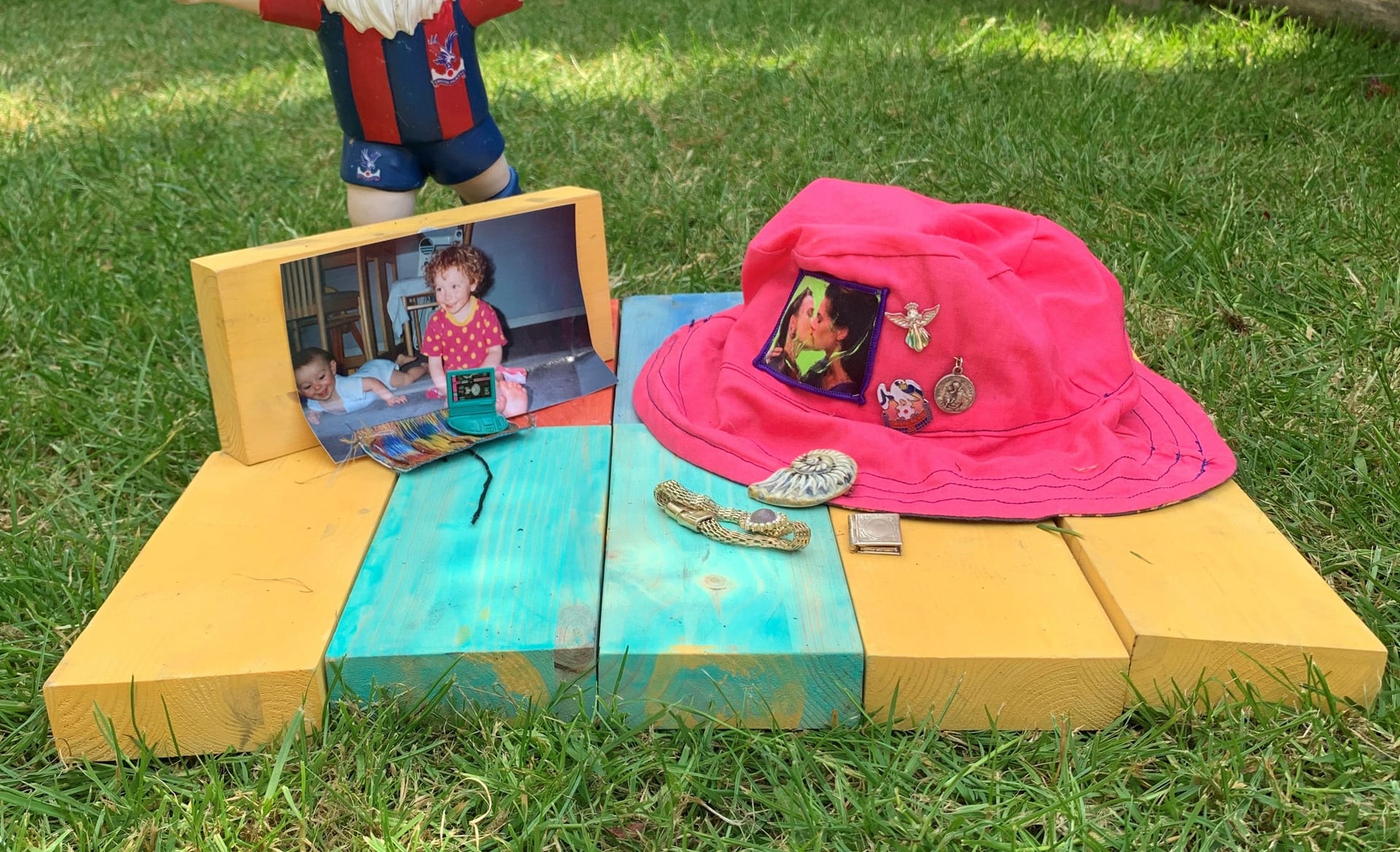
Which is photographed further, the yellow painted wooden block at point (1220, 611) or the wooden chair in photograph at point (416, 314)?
the wooden chair in photograph at point (416, 314)

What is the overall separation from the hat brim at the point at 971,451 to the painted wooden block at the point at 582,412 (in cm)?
8

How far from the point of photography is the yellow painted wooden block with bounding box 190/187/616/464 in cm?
183

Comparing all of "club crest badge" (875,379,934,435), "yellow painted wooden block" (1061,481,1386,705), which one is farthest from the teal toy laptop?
"yellow painted wooden block" (1061,481,1386,705)

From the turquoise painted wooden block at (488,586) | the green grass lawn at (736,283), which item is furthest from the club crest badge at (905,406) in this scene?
the green grass lawn at (736,283)

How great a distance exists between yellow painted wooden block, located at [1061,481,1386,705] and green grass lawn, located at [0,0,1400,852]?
0.05 metres

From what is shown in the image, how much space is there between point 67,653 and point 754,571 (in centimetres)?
88

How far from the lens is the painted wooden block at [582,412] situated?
6.82 ft

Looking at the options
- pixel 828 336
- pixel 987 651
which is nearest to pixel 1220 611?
pixel 987 651

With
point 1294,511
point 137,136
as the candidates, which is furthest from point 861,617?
point 137,136

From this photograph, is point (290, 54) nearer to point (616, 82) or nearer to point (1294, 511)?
point (616, 82)

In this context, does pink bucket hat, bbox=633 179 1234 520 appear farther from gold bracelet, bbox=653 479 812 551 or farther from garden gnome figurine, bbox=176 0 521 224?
garden gnome figurine, bbox=176 0 521 224

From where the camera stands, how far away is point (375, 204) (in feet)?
7.09

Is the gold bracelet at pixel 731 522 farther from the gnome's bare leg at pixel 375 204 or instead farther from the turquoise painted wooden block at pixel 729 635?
the gnome's bare leg at pixel 375 204

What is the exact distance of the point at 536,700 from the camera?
4.76 ft
